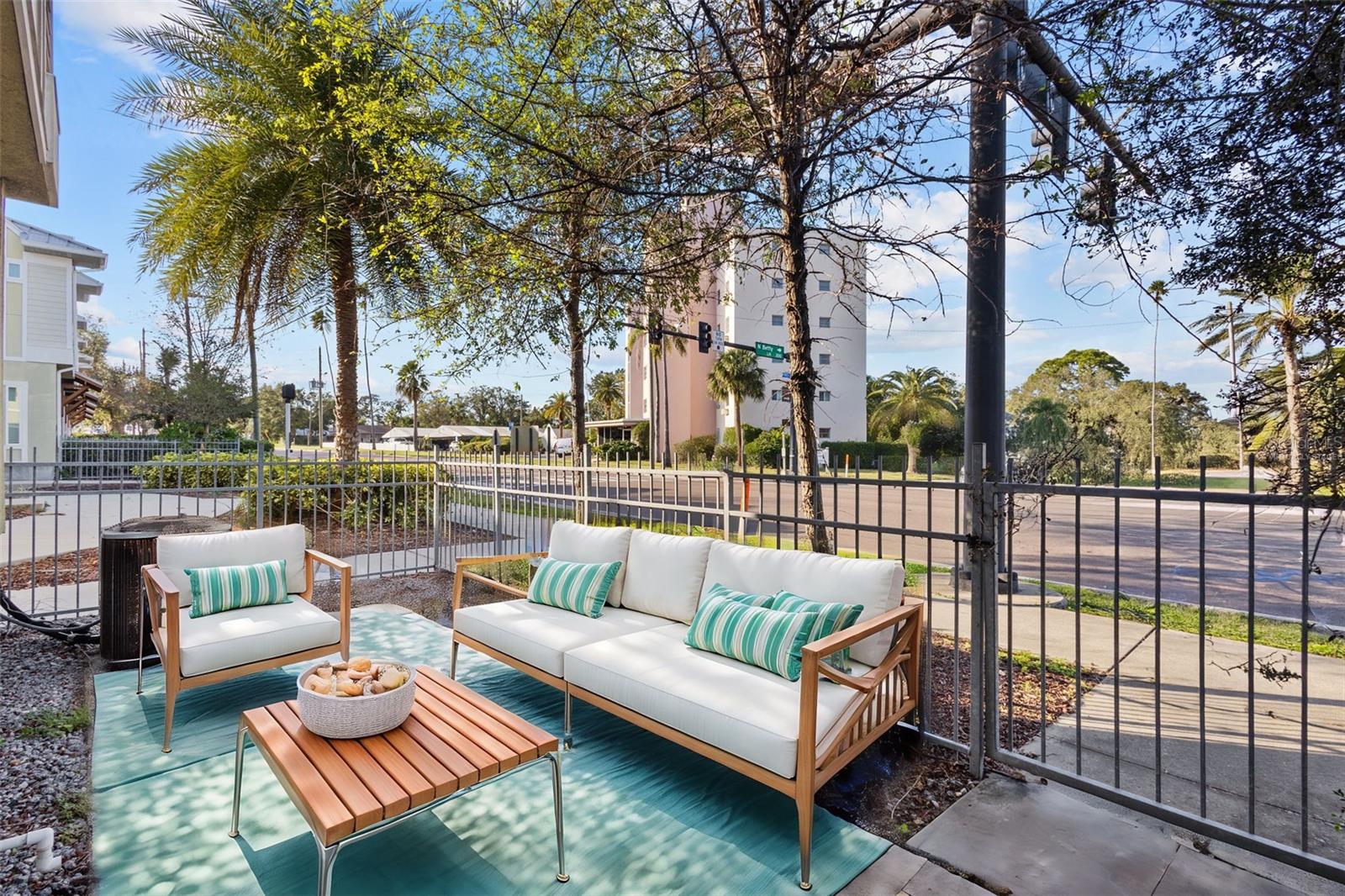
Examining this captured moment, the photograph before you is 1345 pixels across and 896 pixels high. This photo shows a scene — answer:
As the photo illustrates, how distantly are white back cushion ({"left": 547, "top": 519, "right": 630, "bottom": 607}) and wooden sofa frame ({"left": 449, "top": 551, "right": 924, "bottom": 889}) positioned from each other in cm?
87

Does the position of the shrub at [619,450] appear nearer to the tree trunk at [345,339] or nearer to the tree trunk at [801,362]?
the tree trunk at [345,339]

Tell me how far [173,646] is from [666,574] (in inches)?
110

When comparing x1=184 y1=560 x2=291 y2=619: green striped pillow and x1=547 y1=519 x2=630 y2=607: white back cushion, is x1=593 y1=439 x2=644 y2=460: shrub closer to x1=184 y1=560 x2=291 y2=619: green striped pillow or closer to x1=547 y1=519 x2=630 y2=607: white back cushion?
x1=547 y1=519 x2=630 y2=607: white back cushion

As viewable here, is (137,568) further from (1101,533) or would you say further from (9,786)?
(1101,533)

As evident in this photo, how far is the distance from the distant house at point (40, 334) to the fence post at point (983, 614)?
20.6 metres

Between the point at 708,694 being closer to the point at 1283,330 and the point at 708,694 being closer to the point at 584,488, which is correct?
the point at 1283,330

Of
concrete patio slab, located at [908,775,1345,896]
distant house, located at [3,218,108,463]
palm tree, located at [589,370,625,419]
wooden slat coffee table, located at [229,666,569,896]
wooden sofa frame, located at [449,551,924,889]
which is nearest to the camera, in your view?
wooden slat coffee table, located at [229,666,569,896]

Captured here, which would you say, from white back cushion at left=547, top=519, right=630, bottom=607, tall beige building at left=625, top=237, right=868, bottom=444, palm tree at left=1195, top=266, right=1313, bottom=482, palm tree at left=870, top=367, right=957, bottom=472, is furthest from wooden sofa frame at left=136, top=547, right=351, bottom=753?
palm tree at left=870, top=367, right=957, bottom=472

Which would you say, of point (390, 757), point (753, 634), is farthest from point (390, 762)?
point (753, 634)

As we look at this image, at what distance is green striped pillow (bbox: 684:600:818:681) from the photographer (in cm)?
313

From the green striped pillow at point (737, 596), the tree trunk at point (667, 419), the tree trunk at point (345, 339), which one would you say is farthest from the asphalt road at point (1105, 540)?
the tree trunk at point (667, 419)

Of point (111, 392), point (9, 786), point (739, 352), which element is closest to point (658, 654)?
point (9, 786)

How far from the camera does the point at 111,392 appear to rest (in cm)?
3122

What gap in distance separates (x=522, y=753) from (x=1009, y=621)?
89.5 inches
